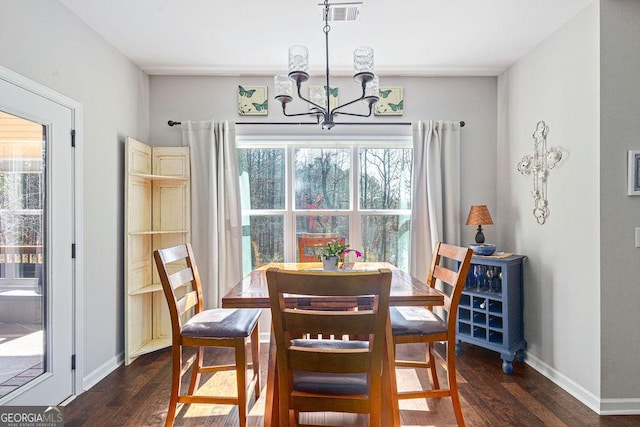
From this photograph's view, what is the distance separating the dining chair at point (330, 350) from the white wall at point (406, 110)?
7.78ft

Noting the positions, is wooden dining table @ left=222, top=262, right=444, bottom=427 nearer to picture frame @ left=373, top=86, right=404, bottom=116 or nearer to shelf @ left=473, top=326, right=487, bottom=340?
shelf @ left=473, top=326, right=487, bottom=340

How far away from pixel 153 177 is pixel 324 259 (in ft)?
5.66

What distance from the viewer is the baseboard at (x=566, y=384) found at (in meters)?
2.27

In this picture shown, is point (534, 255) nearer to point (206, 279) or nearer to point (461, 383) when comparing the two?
point (461, 383)

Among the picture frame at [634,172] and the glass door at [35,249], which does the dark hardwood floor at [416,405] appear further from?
the picture frame at [634,172]

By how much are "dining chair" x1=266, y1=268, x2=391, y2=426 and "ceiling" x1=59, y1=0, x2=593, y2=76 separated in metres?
1.90

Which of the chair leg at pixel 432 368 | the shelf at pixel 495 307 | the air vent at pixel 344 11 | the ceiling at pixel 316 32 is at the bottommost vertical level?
the chair leg at pixel 432 368

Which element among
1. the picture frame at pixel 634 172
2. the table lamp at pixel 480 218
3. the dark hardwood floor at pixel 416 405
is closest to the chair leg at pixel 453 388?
the dark hardwood floor at pixel 416 405

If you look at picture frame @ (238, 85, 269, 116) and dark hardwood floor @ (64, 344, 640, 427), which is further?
picture frame @ (238, 85, 269, 116)

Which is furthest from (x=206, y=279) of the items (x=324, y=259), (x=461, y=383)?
(x=461, y=383)

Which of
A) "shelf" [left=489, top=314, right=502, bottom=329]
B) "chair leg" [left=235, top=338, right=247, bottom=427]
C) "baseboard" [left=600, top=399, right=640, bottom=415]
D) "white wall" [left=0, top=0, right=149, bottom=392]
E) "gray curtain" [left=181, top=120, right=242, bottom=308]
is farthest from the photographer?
"gray curtain" [left=181, top=120, right=242, bottom=308]

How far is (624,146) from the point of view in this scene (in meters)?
2.25

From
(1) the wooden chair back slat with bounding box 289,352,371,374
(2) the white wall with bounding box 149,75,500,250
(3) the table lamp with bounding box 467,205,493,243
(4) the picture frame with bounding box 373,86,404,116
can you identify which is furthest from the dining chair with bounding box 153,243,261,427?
(4) the picture frame with bounding box 373,86,404,116

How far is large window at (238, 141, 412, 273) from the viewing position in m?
3.56
